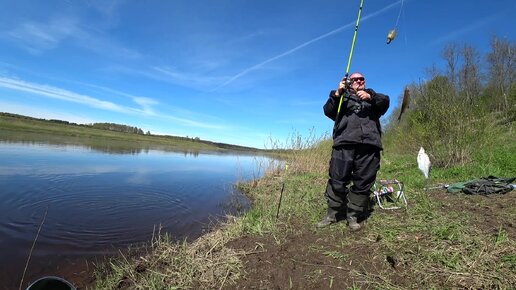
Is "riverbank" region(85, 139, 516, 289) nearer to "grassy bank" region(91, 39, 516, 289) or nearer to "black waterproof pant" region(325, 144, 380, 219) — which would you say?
"grassy bank" region(91, 39, 516, 289)

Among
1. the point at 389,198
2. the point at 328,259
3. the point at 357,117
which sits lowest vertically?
the point at 328,259

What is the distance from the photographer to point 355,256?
137 inches

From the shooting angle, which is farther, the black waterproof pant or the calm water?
the calm water

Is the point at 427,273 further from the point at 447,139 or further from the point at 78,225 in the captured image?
the point at 447,139

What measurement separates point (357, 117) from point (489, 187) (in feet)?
11.0

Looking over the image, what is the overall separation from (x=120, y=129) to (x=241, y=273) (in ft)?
337

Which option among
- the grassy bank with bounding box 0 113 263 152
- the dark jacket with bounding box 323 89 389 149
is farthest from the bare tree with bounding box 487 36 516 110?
the dark jacket with bounding box 323 89 389 149

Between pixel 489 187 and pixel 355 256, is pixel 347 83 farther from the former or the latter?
pixel 489 187

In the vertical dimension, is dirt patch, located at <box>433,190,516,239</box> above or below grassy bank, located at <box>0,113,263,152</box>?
below

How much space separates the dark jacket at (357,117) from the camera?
13.8 ft

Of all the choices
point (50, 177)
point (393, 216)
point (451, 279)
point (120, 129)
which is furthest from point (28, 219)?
point (120, 129)

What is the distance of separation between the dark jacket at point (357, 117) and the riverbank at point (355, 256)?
1.26m

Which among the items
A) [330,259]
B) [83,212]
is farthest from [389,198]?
[83,212]

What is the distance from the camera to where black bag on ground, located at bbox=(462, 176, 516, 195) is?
5559 millimetres
